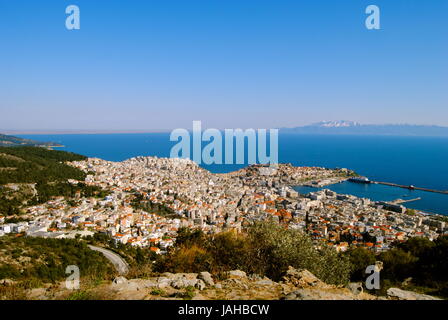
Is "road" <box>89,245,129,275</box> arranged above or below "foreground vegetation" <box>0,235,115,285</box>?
below

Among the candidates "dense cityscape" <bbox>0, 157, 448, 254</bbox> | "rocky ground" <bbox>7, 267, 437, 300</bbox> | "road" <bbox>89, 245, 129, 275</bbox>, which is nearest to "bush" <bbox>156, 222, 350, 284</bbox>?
"rocky ground" <bbox>7, 267, 437, 300</bbox>

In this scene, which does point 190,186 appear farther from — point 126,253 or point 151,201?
point 126,253

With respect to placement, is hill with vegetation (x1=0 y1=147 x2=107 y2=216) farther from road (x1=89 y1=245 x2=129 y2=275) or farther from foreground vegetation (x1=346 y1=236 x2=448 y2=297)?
foreground vegetation (x1=346 y1=236 x2=448 y2=297)

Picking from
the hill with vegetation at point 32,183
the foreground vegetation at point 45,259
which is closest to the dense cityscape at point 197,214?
the hill with vegetation at point 32,183

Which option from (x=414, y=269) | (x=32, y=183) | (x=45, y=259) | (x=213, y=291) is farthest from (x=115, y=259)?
(x=32, y=183)

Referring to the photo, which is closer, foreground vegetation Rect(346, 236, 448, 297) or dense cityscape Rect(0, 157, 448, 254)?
foreground vegetation Rect(346, 236, 448, 297)

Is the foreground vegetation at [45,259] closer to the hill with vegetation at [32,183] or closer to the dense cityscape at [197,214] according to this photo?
the dense cityscape at [197,214]

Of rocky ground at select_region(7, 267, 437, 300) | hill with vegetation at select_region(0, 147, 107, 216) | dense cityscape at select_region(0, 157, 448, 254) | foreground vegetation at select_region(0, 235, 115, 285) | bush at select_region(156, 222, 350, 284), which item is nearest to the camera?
rocky ground at select_region(7, 267, 437, 300)

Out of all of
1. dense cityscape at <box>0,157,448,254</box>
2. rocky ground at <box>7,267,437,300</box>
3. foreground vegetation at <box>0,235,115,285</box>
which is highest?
rocky ground at <box>7,267,437,300</box>
